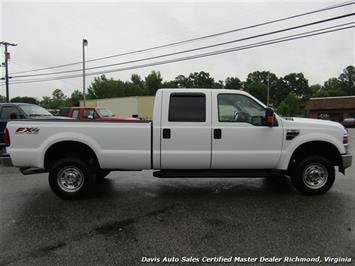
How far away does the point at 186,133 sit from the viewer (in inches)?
178

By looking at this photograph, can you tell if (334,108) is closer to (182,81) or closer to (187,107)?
(187,107)

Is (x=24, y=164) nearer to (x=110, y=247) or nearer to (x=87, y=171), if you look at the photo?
(x=87, y=171)

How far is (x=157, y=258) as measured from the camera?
2.81 m

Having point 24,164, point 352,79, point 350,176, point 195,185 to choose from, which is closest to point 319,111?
point 350,176

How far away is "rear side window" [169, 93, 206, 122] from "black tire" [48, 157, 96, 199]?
73.5 inches

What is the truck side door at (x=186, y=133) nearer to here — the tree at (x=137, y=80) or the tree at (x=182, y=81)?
the tree at (x=137, y=80)

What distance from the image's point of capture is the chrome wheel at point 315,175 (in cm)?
475

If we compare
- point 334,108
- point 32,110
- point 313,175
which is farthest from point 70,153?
point 334,108

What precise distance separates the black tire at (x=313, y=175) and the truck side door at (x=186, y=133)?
1.75 m

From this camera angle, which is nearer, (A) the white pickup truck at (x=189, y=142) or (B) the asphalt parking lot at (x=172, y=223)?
(B) the asphalt parking lot at (x=172, y=223)

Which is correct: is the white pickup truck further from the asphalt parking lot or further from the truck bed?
the asphalt parking lot

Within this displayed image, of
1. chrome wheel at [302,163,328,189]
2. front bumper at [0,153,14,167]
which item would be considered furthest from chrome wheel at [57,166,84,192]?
chrome wheel at [302,163,328,189]

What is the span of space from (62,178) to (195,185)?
2.77 meters

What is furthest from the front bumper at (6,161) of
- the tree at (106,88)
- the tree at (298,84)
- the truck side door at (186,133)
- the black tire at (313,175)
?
the tree at (298,84)
